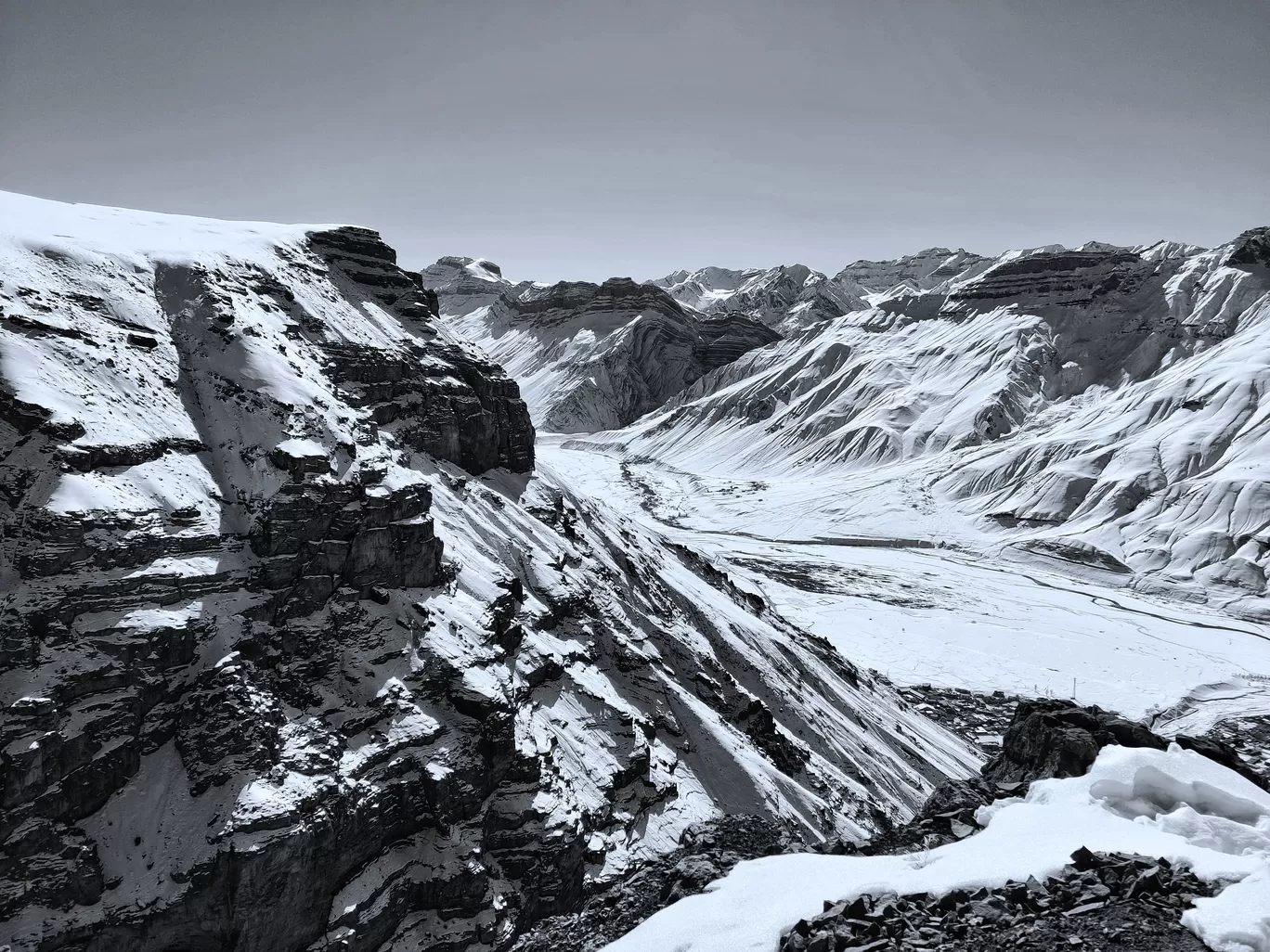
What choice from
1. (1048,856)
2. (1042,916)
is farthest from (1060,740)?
(1042,916)

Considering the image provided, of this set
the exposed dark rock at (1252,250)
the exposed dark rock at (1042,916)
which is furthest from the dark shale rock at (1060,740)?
the exposed dark rock at (1252,250)

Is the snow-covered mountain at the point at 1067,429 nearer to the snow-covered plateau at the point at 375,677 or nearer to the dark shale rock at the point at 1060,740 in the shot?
the snow-covered plateau at the point at 375,677

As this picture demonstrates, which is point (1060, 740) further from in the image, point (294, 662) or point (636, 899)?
point (294, 662)

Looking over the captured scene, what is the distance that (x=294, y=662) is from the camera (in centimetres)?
3027

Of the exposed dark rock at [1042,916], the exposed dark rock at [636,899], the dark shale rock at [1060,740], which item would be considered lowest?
the exposed dark rock at [636,899]

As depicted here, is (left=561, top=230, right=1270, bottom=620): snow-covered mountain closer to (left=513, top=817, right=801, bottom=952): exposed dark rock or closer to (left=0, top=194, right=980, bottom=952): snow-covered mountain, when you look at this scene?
(left=0, top=194, right=980, bottom=952): snow-covered mountain

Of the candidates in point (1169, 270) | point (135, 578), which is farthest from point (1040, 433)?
point (135, 578)

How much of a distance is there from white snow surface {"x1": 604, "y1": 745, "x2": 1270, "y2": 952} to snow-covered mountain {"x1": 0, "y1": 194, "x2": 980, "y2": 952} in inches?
603

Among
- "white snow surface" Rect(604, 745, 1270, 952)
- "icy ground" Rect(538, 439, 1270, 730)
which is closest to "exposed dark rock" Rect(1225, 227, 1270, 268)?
"icy ground" Rect(538, 439, 1270, 730)

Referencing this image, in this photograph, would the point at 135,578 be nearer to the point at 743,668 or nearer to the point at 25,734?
the point at 25,734

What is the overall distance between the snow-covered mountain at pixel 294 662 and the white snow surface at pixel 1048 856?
15311 millimetres

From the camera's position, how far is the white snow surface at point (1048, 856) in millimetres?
13977

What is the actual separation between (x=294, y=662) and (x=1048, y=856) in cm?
2644

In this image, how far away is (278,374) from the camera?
38.7 meters
